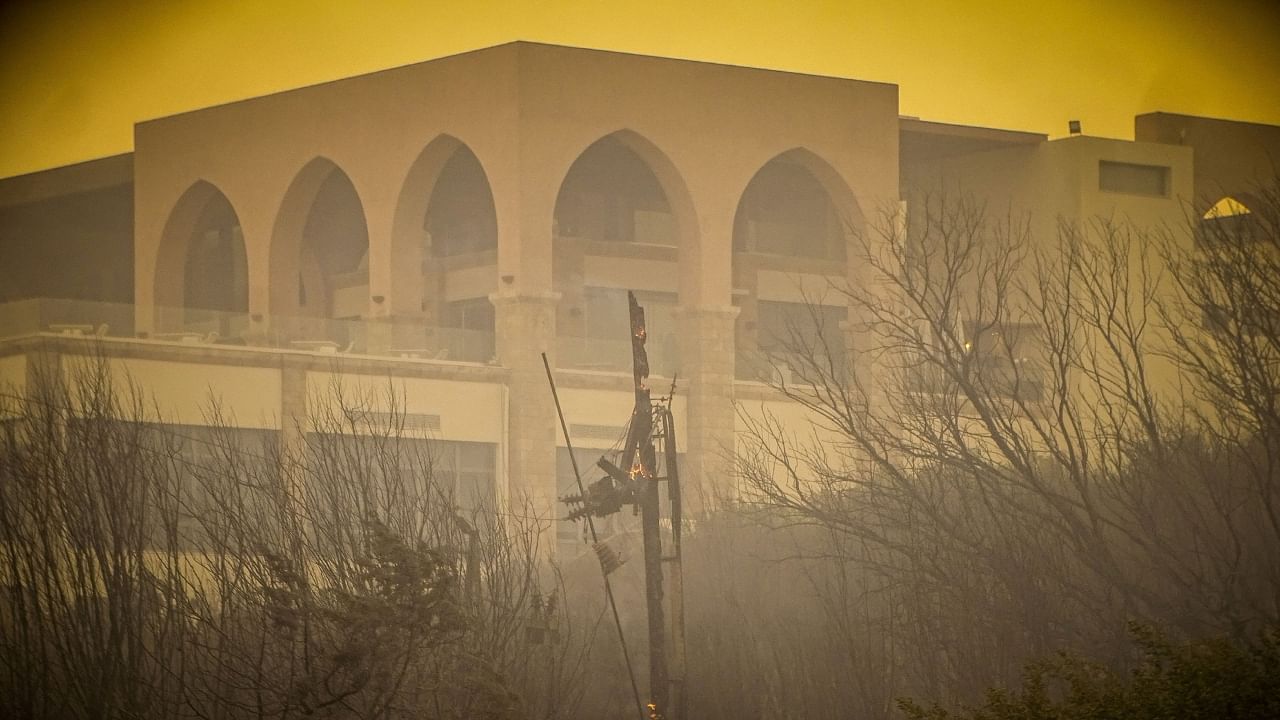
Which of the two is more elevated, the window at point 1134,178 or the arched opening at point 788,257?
the window at point 1134,178

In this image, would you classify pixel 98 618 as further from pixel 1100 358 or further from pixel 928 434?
pixel 1100 358

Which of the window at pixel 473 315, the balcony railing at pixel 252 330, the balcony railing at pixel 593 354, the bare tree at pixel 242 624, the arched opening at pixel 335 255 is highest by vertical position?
the arched opening at pixel 335 255

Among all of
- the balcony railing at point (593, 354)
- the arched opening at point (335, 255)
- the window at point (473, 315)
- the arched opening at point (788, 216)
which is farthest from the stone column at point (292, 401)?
the arched opening at point (788, 216)

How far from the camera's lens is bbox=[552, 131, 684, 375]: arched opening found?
4094 cm

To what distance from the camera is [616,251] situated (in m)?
42.7

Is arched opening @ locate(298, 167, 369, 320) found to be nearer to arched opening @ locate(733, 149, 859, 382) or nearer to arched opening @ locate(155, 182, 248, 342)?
arched opening @ locate(155, 182, 248, 342)

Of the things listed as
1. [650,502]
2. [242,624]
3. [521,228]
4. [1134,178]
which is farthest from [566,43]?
[242,624]

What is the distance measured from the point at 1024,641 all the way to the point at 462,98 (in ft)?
63.2

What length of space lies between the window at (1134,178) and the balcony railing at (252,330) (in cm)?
1458

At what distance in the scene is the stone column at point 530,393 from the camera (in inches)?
1503

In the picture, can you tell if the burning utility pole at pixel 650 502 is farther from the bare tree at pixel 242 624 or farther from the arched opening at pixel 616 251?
the arched opening at pixel 616 251

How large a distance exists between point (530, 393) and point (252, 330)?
17.0 ft

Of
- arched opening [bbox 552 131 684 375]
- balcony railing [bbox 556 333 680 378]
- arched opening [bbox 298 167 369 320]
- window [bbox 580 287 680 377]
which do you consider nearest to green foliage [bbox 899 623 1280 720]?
balcony railing [bbox 556 333 680 378]

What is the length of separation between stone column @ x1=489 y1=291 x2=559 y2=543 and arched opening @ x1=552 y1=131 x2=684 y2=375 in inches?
40.0
